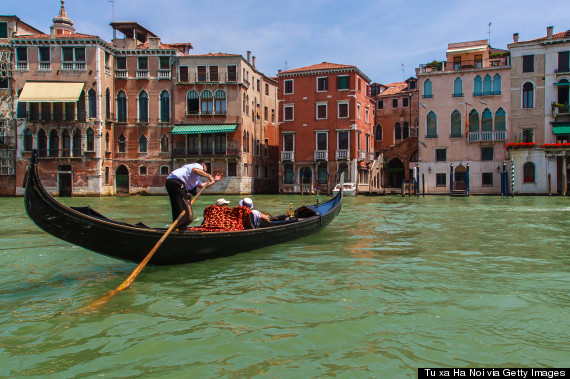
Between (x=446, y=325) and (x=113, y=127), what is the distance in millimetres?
29130

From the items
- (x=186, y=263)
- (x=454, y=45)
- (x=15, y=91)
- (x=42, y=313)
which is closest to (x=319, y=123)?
(x=454, y=45)

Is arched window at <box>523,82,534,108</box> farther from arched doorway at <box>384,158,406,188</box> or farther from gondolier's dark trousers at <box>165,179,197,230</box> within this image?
gondolier's dark trousers at <box>165,179,197,230</box>

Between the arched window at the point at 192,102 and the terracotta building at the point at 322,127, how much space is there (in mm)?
5552

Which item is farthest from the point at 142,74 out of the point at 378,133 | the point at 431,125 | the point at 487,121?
the point at 487,121

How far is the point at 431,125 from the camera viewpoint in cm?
3034

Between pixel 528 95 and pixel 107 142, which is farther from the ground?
pixel 528 95

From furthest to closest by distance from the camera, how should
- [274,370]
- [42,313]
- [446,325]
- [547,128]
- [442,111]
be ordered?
1. [442,111]
2. [547,128]
3. [42,313]
4. [446,325]
5. [274,370]

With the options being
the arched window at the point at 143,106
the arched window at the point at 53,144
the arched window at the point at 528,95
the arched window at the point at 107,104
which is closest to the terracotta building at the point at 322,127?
the arched window at the point at 143,106

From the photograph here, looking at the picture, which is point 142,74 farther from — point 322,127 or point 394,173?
point 394,173

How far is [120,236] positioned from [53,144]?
25.9m

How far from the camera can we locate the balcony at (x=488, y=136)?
1116 inches

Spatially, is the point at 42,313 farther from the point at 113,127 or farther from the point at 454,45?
the point at 454,45

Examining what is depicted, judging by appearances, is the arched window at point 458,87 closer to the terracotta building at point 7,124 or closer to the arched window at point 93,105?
the arched window at point 93,105

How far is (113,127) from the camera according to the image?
30.2 metres
